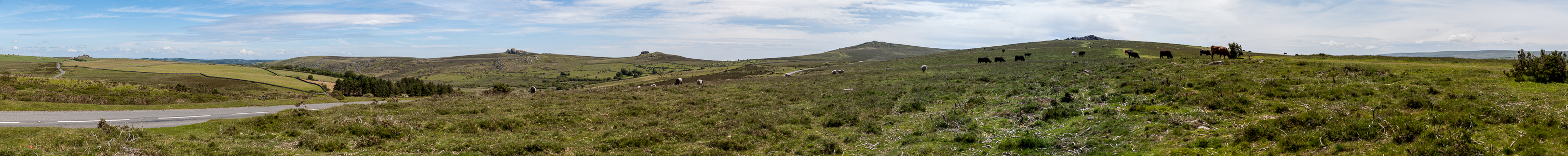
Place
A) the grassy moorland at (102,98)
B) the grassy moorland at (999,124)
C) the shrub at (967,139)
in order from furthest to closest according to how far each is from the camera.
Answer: the grassy moorland at (102,98)
the shrub at (967,139)
the grassy moorland at (999,124)

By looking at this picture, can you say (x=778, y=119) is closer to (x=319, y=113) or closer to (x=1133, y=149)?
(x=1133, y=149)

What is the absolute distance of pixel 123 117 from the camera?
19.7m

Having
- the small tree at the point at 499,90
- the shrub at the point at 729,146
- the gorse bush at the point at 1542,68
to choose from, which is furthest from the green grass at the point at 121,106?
the gorse bush at the point at 1542,68

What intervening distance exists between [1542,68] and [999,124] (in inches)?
627

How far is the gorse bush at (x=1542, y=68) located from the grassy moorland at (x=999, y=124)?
37 centimetres

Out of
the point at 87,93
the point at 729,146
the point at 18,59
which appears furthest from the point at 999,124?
the point at 18,59

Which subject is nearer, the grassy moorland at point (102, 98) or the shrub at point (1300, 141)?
the shrub at point (1300, 141)

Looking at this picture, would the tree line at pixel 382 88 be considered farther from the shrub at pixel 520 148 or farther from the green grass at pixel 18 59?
the green grass at pixel 18 59

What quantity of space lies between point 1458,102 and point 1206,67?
63.8 ft

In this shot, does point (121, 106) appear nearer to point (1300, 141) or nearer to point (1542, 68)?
point (1300, 141)

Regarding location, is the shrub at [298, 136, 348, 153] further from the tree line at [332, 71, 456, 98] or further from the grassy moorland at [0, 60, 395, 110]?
the tree line at [332, 71, 456, 98]

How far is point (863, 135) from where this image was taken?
16.2m

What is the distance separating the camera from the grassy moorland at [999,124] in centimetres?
1054

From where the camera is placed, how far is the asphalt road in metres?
16.6
